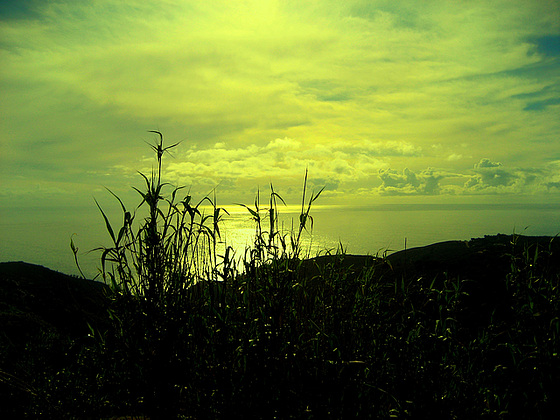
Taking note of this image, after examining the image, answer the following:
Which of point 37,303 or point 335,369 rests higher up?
point 335,369

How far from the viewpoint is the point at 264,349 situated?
2922mm

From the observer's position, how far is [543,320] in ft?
11.3

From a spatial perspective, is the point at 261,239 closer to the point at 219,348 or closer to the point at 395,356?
the point at 219,348

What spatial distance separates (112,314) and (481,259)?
6.52 metres

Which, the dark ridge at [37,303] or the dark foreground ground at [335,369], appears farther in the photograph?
the dark ridge at [37,303]

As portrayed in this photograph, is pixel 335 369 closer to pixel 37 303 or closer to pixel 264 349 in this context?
pixel 264 349

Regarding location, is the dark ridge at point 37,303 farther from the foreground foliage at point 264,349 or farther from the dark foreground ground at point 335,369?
the foreground foliage at point 264,349

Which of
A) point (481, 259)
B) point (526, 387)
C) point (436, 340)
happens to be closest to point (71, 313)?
point (436, 340)

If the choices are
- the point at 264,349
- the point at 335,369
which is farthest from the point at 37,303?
the point at 335,369

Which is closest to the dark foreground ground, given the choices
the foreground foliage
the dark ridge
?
the foreground foliage

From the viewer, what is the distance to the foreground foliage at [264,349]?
2.80 metres

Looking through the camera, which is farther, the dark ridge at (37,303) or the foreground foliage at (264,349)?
the dark ridge at (37,303)

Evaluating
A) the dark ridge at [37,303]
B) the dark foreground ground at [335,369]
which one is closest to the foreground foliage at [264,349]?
→ the dark foreground ground at [335,369]

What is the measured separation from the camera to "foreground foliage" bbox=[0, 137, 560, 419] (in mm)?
2799
